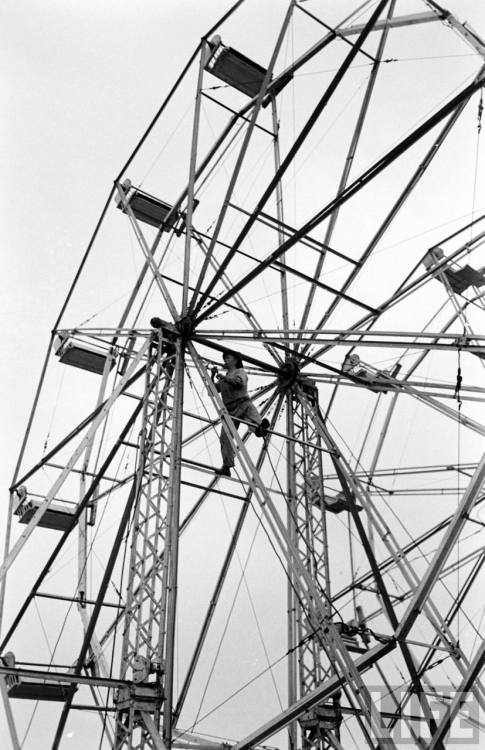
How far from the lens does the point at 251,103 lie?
1661 centimetres

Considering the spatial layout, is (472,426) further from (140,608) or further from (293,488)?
(140,608)

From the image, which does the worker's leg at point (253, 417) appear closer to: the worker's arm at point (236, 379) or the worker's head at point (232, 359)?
the worker's arm at point (236, 379)

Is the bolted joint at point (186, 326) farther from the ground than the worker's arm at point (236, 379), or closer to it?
farther from the ground

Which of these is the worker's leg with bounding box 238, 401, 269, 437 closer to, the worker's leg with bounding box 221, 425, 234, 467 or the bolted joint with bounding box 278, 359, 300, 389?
the worker's leg with bounding box 221, 425, 234, 467

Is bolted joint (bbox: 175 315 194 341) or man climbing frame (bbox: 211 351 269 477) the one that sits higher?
bolted joint (bbox: 175 315 194 341)

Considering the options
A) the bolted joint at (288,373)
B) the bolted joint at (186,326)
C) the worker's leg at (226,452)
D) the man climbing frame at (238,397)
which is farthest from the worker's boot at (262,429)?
the bolted joint at (186,326)

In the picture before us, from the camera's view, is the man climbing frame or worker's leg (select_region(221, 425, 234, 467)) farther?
the man climbing frame

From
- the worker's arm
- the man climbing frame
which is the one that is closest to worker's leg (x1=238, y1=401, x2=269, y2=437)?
the man climbing frame

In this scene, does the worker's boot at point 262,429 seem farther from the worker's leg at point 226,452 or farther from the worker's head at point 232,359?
the worker's head at point 232,359

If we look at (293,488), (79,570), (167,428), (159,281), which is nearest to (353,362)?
(293,488)

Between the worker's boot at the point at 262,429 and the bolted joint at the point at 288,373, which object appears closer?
the worker's boot at the point at 262,429

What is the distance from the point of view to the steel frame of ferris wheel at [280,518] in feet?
35.8

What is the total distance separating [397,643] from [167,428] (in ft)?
15.1

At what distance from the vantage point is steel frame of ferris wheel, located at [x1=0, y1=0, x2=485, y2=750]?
1092 centimetres
